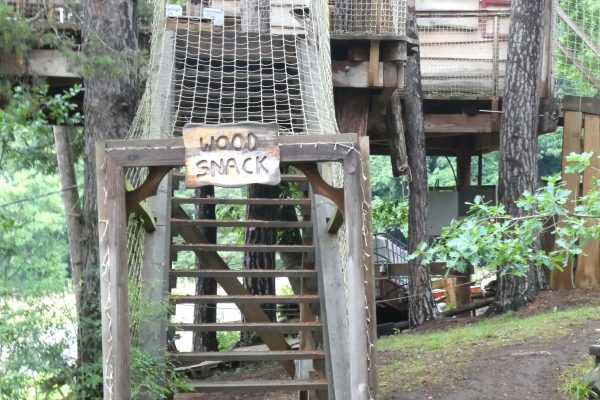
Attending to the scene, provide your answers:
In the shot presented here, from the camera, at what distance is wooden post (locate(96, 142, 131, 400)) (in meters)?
4.46

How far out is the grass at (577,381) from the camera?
5859 mm

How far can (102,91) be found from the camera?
647cm

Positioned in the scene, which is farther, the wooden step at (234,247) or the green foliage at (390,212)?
the green foliage at (390,212)

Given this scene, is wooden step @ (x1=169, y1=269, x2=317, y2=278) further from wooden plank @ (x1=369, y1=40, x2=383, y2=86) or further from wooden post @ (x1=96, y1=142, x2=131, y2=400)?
wooden plank @ (x1=369, y1=40, x2=383, y2=86)

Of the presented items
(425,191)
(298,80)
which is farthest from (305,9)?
(425,191)

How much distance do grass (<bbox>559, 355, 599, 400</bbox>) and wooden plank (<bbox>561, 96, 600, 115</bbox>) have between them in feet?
15.7

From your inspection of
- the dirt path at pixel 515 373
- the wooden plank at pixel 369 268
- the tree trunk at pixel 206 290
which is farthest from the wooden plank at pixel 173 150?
the tree trunk at pixel 206 290

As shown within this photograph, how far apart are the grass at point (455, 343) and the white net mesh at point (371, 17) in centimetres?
285

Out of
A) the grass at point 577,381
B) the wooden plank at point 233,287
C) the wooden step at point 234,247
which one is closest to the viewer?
the grass at point 577,381

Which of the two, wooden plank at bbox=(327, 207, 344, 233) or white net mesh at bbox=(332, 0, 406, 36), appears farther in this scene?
white net mesh at bbox=(332, 0, 406, 36)

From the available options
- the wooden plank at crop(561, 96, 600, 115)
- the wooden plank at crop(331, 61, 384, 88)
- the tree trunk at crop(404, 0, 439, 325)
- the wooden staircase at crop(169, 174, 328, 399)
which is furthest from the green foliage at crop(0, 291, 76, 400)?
the wooden plank at crop(561, 96, 600, 115)

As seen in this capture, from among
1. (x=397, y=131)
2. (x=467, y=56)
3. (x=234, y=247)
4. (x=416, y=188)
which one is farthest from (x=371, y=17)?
(x=467, y=56)

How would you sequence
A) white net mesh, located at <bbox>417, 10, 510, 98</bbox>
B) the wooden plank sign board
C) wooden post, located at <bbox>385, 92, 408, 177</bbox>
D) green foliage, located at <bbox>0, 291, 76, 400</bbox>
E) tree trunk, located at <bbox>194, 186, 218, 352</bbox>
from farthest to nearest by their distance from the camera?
white net mesh, located at <bbox>417, 10, 510, 98</bbox> → tree trunk, located at <bbox>194, 186, 218, 352</bbox> → wooden post, located at <bbox>385, 92, 408, 177</bbox> → green foliage, located at <bbox>0, 291, 76, 400</bbox> → the wooden plank sign board

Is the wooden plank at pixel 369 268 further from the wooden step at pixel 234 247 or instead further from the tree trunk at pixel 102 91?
the tree trunk at pixel 102 91
